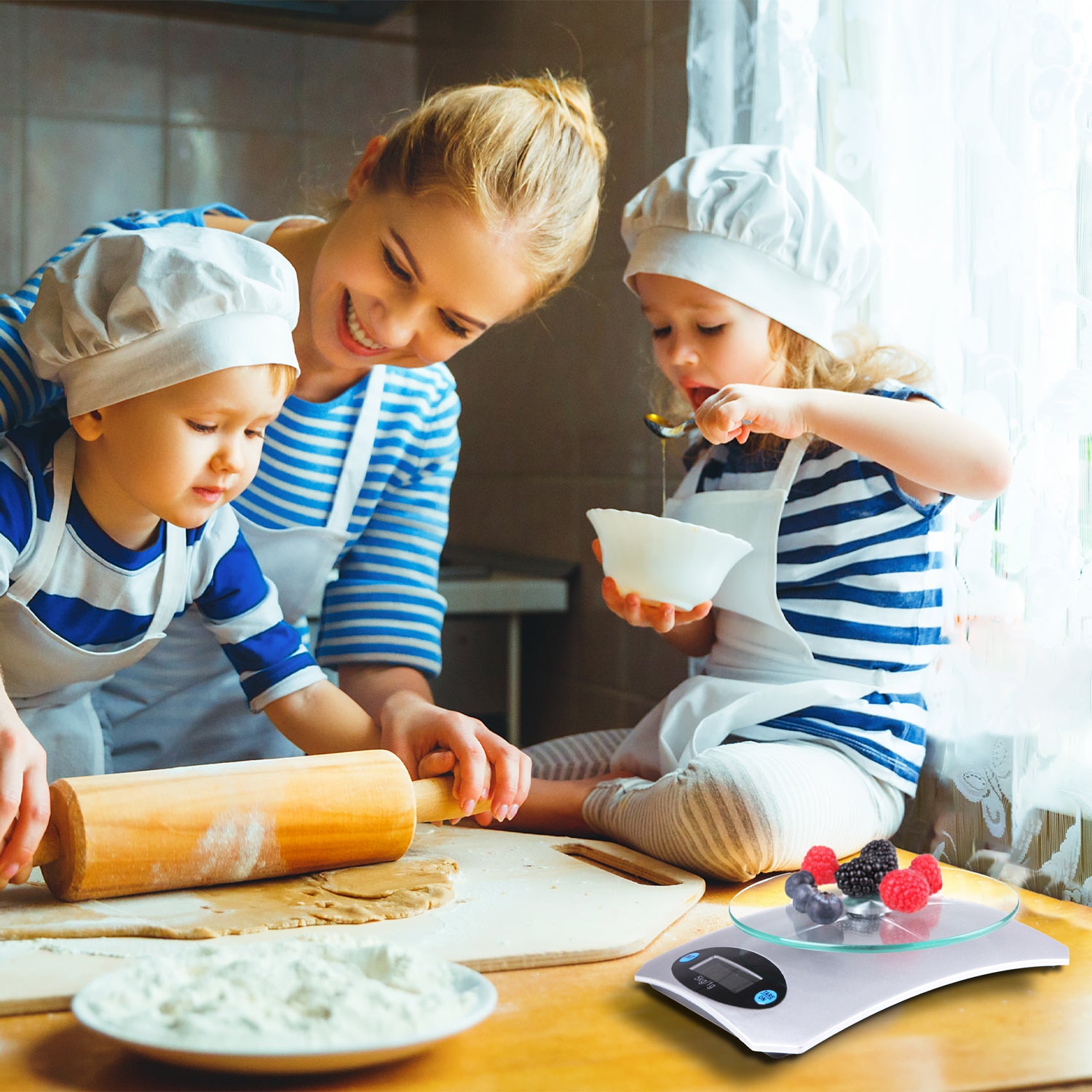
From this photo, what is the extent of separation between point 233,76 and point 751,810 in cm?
217

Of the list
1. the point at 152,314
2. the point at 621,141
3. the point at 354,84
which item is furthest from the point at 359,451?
the point at 354,84

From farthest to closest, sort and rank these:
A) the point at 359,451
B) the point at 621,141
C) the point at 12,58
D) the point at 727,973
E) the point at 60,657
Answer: the point at 12,58 < the point at 621,141 < the point at 359,451 < the point at 60,657 < the point at 727,973

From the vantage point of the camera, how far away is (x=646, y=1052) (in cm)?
65

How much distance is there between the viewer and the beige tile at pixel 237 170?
8.27ft

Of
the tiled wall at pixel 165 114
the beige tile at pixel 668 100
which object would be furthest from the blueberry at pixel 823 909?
the tiled wall at pixel 165 114

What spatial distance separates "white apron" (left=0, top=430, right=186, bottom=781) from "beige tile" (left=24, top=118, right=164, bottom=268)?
1553 millimetres

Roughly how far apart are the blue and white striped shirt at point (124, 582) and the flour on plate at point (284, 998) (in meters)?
0.44

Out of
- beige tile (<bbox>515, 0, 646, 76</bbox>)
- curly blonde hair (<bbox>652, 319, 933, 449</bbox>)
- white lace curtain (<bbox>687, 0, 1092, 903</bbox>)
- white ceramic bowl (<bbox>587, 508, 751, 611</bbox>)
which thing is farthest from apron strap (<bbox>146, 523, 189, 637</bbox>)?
beige tile (<bbox>515, 0, 646, 76</bbox>)

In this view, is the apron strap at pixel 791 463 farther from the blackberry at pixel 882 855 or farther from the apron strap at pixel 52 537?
the apron strap at pixel 52 537

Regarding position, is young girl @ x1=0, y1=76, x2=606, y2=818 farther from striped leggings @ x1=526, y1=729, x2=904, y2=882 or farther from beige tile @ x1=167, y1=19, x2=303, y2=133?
beige tile @ x1=167, y1=19, x2=303, y2=133

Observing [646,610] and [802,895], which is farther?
[646,610]

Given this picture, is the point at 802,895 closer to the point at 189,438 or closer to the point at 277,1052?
the point at 277,1052

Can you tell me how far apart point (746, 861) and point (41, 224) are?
2124mm

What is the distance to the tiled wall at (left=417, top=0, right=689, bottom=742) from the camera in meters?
1.78
